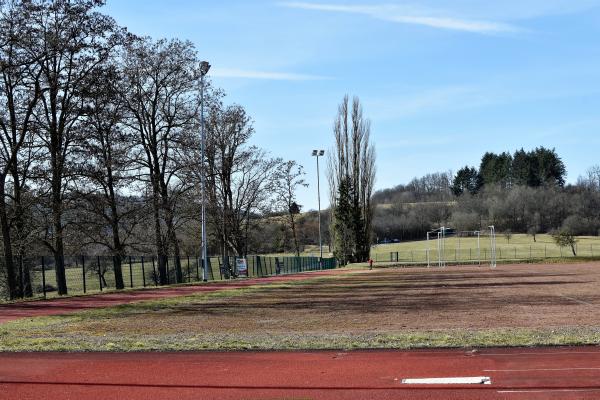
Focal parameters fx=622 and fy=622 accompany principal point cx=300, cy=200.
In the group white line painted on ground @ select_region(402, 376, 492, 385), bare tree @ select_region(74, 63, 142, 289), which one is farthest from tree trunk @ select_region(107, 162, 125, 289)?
white line painted on ground @ select_region(402, 376, 492, 385)

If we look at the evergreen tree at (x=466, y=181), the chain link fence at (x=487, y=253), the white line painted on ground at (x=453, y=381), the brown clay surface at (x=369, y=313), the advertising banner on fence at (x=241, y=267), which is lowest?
the chain link fence at (x=487, y=253)

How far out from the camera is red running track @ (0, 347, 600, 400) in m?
7.73

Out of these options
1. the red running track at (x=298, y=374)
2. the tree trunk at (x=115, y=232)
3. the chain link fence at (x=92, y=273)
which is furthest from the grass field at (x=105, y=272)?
the red running track at (x=298, y=374)

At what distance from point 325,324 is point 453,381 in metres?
7.03

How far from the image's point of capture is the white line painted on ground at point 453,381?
8078mm

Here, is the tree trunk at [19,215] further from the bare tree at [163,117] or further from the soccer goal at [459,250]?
the soccer goal at [459,250]

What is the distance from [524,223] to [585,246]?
107 feet

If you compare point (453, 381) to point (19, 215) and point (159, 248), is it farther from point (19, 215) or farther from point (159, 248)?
point (159, 248)

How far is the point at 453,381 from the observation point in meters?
8.20

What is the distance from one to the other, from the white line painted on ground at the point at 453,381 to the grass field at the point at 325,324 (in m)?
2.43

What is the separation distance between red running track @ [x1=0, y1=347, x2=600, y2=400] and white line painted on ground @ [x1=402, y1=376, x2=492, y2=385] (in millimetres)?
145

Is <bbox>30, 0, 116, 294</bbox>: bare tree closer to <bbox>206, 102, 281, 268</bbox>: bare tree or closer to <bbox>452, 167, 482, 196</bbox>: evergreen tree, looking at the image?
<bbox>206, 102, 281, 268</bbox>: bare tree

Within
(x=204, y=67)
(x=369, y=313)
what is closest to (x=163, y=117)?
(x=204, y=67)

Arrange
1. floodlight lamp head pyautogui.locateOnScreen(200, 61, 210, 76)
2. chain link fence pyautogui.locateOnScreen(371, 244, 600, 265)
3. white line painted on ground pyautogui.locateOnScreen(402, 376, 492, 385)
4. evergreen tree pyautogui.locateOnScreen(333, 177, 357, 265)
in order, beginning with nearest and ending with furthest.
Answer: white line painted on ground pyautogui.locateOnScreen(402, 376, 492, 385) → floodlight lamp head pyautogui.locateOnScreen(200, 61, 210, 76) → evergreen tree pyautogui.locateOnScreen(333, 177, 357, 265) → chain link fence pyautogui.locateOnScreen(371, 244, 600, 265)
